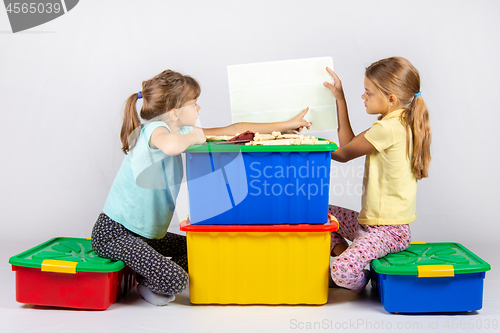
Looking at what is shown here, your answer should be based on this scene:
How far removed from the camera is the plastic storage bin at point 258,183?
1608 millimetres

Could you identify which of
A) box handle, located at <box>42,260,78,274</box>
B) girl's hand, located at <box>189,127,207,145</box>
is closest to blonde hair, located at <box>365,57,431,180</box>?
girl's hand, located at <box>189,127,207,145</box>

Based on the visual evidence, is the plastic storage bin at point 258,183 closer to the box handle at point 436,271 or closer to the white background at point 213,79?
the box handle at point 436,271

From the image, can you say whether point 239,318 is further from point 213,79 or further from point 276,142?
point 213,79

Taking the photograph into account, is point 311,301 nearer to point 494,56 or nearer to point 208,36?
point 208,36

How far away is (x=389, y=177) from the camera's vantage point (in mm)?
1792

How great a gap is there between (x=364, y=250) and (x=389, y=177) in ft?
0.93

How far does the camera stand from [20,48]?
Result: 2.68 metres

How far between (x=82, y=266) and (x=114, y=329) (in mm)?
264

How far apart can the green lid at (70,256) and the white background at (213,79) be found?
723 millimetres

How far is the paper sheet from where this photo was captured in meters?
1.92

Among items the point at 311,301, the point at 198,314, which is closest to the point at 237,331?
the point at 198,314

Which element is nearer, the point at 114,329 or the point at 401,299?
the point at 114,329

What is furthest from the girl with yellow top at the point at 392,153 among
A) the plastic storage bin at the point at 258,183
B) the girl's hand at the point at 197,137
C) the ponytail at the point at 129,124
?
the ponytail at the point at 129,124

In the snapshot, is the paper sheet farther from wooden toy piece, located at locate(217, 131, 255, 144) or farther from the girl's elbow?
wooden toy piece, located at locate(217, 131, 255, 144)
